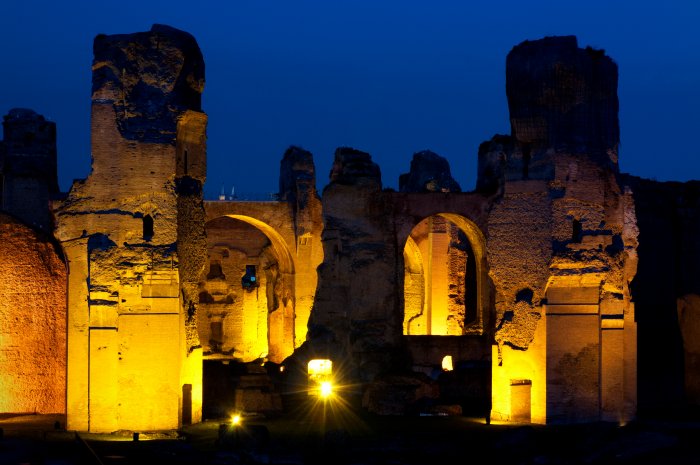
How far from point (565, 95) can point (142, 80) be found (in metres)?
6.40

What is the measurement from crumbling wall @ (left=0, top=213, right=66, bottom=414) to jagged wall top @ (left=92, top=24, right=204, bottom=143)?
3148 millimetres

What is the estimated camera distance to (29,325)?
61.7 feet

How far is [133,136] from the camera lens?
17016mm

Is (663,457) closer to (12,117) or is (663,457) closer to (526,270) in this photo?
(526,270)

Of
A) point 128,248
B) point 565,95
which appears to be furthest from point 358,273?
point 128,248

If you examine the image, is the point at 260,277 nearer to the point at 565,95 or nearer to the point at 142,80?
the point at 142,80

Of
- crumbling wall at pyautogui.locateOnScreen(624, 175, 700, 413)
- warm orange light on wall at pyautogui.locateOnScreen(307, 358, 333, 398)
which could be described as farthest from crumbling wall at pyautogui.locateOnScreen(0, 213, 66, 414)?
crumbling wall at pyautogui.locateOnScreen(624, 175, 700, 413)

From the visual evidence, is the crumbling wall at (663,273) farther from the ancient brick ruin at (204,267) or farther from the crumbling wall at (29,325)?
the crumbling wall at (29,325)

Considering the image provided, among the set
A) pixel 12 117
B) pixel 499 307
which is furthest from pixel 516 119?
pixel 12 117

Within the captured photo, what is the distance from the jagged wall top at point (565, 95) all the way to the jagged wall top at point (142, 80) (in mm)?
5267

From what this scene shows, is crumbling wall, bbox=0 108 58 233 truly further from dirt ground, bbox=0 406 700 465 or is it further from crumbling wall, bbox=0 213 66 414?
dirt ground, bbox=0 406 700 465

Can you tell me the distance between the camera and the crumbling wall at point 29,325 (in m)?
18.8

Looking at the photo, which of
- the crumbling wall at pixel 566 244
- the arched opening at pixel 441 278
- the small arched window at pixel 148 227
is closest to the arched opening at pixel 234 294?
the arched opening at pixel 441 278

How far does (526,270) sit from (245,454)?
18.7 feet
